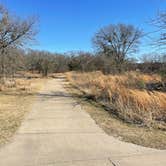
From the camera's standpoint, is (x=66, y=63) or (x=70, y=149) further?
(x=66, y=63)

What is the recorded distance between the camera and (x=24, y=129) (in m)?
6.91

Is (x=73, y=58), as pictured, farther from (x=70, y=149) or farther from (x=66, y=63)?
(x=70, y=149)

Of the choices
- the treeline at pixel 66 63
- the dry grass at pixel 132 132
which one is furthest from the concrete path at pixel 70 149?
the treeline at pixel 66 63

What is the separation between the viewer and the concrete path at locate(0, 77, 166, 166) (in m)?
4.62

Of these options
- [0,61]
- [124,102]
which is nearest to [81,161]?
[124,102]

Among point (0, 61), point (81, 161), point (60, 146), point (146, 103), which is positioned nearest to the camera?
point (81, 161)

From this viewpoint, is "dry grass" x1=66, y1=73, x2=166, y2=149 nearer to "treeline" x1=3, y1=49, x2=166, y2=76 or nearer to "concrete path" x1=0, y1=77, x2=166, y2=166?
"concrete path" x1=0, y1=77, x2=166, y2=166

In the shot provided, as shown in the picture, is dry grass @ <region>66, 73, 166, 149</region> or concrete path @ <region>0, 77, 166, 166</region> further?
dry grass @ <region>66, 73, 166, 149</region>

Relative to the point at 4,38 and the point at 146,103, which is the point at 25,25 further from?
the point at 146,103

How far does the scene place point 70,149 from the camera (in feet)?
17.4

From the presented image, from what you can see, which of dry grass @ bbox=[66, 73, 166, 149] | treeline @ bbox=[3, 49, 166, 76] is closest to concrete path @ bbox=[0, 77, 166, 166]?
dry grass @ bbox=[66, 73, 166, 149]

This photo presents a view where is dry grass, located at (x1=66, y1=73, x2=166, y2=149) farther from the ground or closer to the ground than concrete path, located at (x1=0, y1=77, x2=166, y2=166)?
farther from the ground

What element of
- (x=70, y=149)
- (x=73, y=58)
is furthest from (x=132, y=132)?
(x=73, y=58)

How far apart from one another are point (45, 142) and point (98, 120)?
2.80 meters
